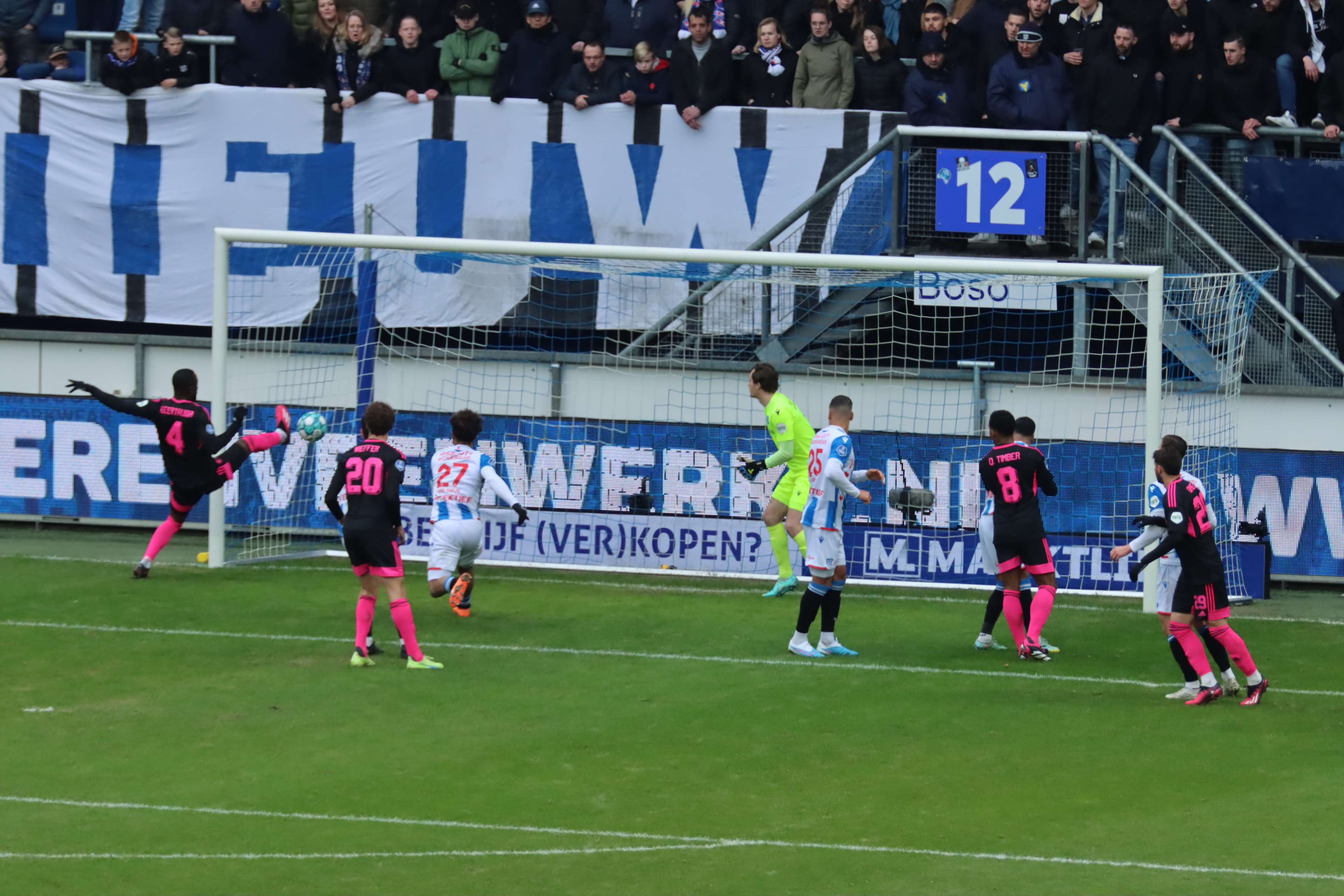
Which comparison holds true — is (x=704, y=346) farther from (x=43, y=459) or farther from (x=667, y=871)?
(x=667, y=871)

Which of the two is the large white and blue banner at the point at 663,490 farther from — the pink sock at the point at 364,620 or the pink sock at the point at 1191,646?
the pink sock at the point at 1191,646

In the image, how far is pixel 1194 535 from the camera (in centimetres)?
1120

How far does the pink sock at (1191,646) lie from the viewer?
37.3 ft

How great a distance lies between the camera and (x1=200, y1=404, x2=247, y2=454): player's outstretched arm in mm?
15383

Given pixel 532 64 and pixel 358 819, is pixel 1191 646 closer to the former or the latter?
pixel 358 819

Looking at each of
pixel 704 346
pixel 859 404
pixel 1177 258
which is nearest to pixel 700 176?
pixel 704 346

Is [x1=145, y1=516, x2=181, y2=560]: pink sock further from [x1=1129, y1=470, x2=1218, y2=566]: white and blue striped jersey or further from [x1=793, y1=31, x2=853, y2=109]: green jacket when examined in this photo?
[x1=1129, y1=470, x2=1218, y2=566]: white and blue striped jersey

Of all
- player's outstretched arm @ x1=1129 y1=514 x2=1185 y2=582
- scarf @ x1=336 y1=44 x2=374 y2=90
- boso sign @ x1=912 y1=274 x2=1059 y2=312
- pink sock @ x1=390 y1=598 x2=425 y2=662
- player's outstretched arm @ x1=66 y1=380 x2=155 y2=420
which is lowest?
pink sock @ x1=390 y1=598 x2=425 y2=662

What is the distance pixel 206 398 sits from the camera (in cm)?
1891

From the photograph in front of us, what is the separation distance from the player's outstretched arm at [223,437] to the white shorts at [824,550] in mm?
5772

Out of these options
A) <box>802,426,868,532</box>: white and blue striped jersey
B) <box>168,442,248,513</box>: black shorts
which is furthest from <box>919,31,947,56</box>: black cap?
<box>168,442,248,513</box>: black shorts

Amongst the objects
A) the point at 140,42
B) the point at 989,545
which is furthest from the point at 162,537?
the point at 989,545

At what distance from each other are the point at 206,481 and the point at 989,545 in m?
7.30

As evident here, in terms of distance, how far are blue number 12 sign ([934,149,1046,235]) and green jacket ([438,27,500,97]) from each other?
5.18 metres
